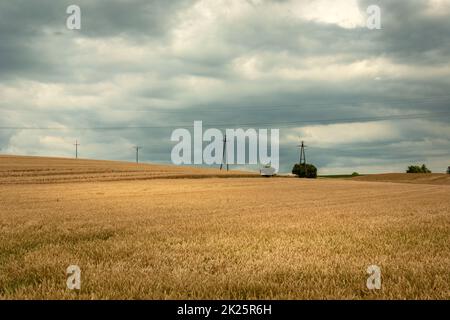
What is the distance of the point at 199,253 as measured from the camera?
10.1 meters

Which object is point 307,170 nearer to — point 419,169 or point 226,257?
point 419,169

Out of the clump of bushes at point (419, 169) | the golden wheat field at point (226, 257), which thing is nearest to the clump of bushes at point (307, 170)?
the clump of bushes at point (419, 169)

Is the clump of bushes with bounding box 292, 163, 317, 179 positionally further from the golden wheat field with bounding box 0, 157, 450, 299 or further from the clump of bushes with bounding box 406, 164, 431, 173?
the golden wheat field with bounding box 0, 157, 450, 299

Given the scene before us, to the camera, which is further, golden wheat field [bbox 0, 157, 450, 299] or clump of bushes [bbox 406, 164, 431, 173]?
clump of bushes [bbox 406, 164, 431, 173]

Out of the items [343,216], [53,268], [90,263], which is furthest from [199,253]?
[343,216]

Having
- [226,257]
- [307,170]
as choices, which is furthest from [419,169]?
[226,257]

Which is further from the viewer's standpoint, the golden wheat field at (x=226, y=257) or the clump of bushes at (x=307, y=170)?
the clump of bushes at (x=307, y=170)

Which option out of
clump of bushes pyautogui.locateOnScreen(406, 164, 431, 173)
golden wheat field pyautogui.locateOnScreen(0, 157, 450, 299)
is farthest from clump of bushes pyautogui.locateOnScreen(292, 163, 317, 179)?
golden wheat field pyautogui.locateOnScreen(0, 157, 450, 299)

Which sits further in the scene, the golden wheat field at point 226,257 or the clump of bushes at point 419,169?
the clump of bushes at point 419,169

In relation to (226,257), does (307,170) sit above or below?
above

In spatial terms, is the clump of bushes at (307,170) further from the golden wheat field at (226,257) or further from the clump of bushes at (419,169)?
the golden wheat field at (226,257)
